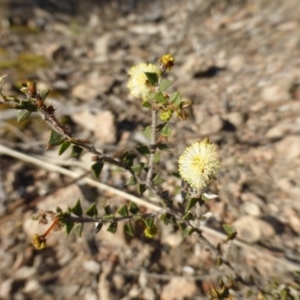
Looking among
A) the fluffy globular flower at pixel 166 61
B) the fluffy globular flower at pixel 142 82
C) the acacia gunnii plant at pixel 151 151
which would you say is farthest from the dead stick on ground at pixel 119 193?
the fluffy globular flower at pixel 166 61

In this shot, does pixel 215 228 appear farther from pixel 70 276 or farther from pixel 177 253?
pixel 70 276

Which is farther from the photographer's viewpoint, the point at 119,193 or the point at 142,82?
the point at 119,193

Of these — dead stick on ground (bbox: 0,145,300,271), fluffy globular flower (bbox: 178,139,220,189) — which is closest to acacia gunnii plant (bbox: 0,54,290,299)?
fluffy globular flower (bbox: 178,139,220,189)

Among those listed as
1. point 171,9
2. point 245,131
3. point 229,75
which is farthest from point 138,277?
point 171,9

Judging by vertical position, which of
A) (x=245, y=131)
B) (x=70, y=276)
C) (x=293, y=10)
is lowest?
(x=70, y=276)

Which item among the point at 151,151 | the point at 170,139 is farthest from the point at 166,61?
the point at 170,139

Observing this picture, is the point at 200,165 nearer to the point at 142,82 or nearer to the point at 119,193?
the point at 142,82
